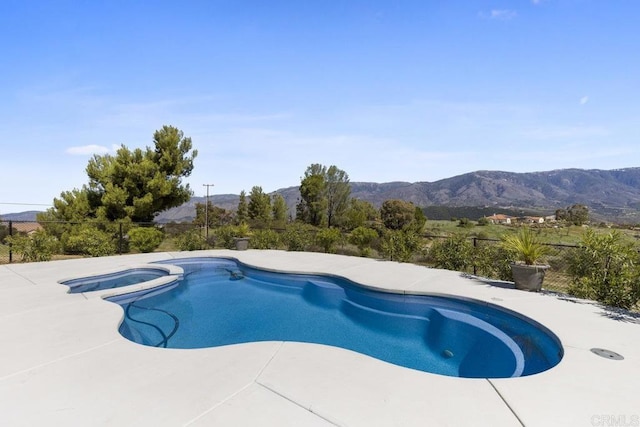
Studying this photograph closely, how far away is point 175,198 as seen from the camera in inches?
635

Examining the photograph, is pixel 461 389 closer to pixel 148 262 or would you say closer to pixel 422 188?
pixel 148 262

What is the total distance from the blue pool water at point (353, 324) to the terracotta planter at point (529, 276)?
1.40 metres

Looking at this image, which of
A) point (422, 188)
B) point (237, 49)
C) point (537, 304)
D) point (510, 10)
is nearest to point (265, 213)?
point (237, 49)

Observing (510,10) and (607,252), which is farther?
(510,10)

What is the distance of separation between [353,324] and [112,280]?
5.30 m

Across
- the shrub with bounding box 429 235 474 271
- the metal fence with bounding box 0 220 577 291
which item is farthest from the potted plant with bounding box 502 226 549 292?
the shrub with bounding box 429 235 474 271

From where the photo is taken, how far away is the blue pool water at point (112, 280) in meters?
6.21

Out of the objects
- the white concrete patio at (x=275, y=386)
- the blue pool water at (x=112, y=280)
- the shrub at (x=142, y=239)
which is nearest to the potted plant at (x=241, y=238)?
the shrub at (x=142, y=239)

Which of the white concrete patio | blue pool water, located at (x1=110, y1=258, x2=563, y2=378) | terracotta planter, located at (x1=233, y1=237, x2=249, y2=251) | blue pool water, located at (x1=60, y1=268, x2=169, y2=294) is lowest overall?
blue pool water, located at (x1=110, y1=258, x2=563, y2=378)

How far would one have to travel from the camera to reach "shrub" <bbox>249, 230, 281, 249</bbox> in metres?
11.8

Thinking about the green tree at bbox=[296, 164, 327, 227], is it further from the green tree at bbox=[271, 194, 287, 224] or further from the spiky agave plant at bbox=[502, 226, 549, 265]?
the spiky agave plant at bbox=[502, 226, 549, 265]

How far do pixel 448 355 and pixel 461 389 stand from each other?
164 centimetres

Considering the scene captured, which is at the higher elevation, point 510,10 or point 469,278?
point 510,10

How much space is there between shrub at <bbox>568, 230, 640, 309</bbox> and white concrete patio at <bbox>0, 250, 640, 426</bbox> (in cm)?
139
